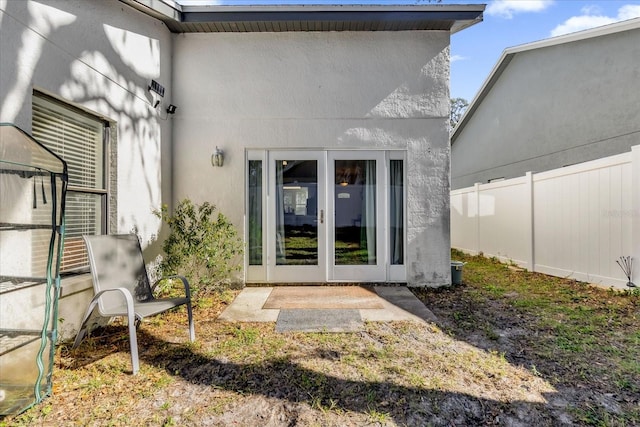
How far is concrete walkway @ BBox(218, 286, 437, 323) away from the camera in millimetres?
4121

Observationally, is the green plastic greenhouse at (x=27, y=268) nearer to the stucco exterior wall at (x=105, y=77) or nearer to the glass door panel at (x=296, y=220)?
the stucco exterior wall at (x=105, y=77)

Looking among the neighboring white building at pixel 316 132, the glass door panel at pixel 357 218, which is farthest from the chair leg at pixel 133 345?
the glass door panel at pixel 357 218

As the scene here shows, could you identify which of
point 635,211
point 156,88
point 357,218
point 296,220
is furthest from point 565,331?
point 156,88

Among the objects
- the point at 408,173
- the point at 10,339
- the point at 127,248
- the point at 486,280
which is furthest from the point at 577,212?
the point at 10,339

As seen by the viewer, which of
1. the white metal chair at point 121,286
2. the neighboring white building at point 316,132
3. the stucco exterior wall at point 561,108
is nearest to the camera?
the white metal chair at point 121,286

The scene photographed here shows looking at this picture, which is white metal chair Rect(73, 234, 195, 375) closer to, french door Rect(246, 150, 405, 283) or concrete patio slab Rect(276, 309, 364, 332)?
concrete patio slab Rect(276, 309, 364, 332)

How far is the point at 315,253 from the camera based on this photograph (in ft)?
18.8

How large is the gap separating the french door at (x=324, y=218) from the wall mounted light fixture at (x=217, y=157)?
0.49 metres

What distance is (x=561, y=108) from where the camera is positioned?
9.01 metres

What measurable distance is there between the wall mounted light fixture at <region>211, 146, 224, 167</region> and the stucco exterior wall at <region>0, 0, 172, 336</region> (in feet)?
2.57

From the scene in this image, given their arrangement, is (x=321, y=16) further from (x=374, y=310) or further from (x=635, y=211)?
(x=635, y=211)

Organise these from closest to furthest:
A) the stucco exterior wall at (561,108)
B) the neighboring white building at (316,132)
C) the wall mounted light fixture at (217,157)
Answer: the neighboring white building at (316,132), the wall mounted light fixture at (217,157), the stucco exterior wall at (561,108)

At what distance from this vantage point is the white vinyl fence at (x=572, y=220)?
4875 millimetres

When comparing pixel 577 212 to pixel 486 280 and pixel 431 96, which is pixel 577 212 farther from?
pixel 431 96
